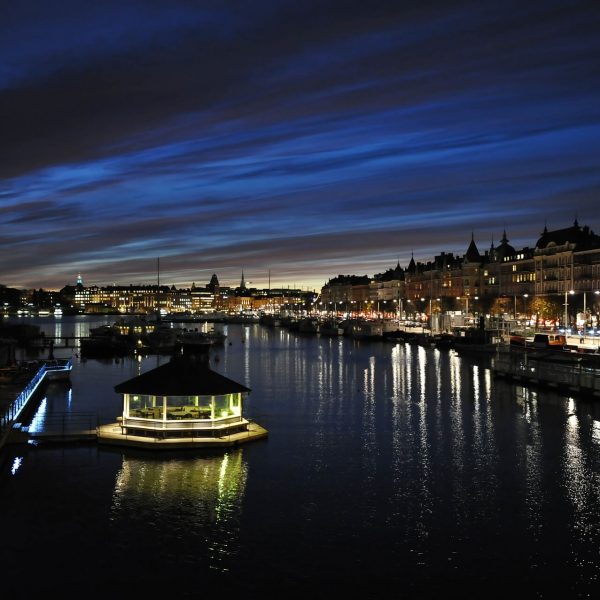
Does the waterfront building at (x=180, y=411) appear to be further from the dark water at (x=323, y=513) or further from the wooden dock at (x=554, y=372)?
the wooden dock at (x=554, y=372)

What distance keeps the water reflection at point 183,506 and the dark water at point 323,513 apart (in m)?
0.07

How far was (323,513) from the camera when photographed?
2116 cm

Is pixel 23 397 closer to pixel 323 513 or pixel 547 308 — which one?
pixel 323 513

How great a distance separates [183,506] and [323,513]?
4183 mm

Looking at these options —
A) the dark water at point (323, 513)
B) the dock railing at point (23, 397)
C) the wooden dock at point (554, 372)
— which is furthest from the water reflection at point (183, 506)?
the wooden dock at point (554, 372)

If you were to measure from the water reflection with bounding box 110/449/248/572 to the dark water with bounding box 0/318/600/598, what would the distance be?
71 millimetres

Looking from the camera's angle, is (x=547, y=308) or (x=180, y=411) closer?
(x=180, y=411)

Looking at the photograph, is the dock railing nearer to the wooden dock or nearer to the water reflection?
the water reflection

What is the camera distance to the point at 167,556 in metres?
17.7

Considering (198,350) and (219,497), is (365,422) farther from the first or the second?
(198,350)

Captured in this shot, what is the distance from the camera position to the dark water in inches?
653

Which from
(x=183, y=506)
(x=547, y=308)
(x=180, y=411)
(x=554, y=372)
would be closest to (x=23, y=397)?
(x=180, y=411)

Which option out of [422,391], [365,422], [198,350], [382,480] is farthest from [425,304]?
[382,480]

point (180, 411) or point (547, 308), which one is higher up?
point (547, 308)
